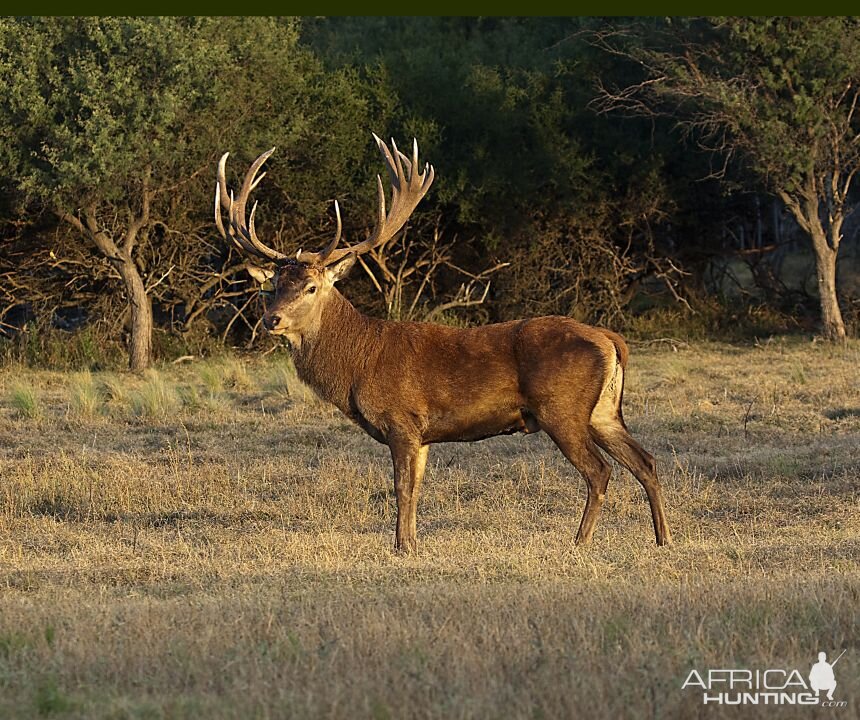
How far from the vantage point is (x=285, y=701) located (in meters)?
5.29

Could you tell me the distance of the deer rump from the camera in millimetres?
9016

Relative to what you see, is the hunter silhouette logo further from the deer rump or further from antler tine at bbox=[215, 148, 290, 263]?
antler tine at bbox=[215, 148, 290, 263]

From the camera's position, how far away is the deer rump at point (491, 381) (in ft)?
29.6

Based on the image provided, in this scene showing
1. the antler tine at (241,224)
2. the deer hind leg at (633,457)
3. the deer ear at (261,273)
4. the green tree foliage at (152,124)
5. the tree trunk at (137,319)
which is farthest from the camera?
the tree trunk at (137,319)

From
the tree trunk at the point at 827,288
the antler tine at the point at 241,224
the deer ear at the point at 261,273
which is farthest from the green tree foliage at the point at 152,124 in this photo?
the deer ear at the point at 261,273

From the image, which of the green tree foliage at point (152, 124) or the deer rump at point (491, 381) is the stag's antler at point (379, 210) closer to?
the deer rump at point (491, 381)

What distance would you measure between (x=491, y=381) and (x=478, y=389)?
0.33ft

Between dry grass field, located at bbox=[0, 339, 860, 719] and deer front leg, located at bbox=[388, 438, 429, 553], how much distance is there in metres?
0.23

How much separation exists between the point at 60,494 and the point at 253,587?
3953 mm

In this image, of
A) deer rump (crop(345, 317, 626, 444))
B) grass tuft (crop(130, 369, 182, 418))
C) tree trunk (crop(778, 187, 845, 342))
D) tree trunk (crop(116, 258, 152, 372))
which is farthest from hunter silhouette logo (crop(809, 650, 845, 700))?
tree trunk (crop(778, 187, 845, 342))

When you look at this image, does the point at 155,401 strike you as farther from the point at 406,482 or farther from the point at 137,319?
the point at 406,482

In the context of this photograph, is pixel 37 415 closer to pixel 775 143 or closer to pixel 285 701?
pixel 285 701

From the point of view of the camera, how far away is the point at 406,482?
30.0 ft
